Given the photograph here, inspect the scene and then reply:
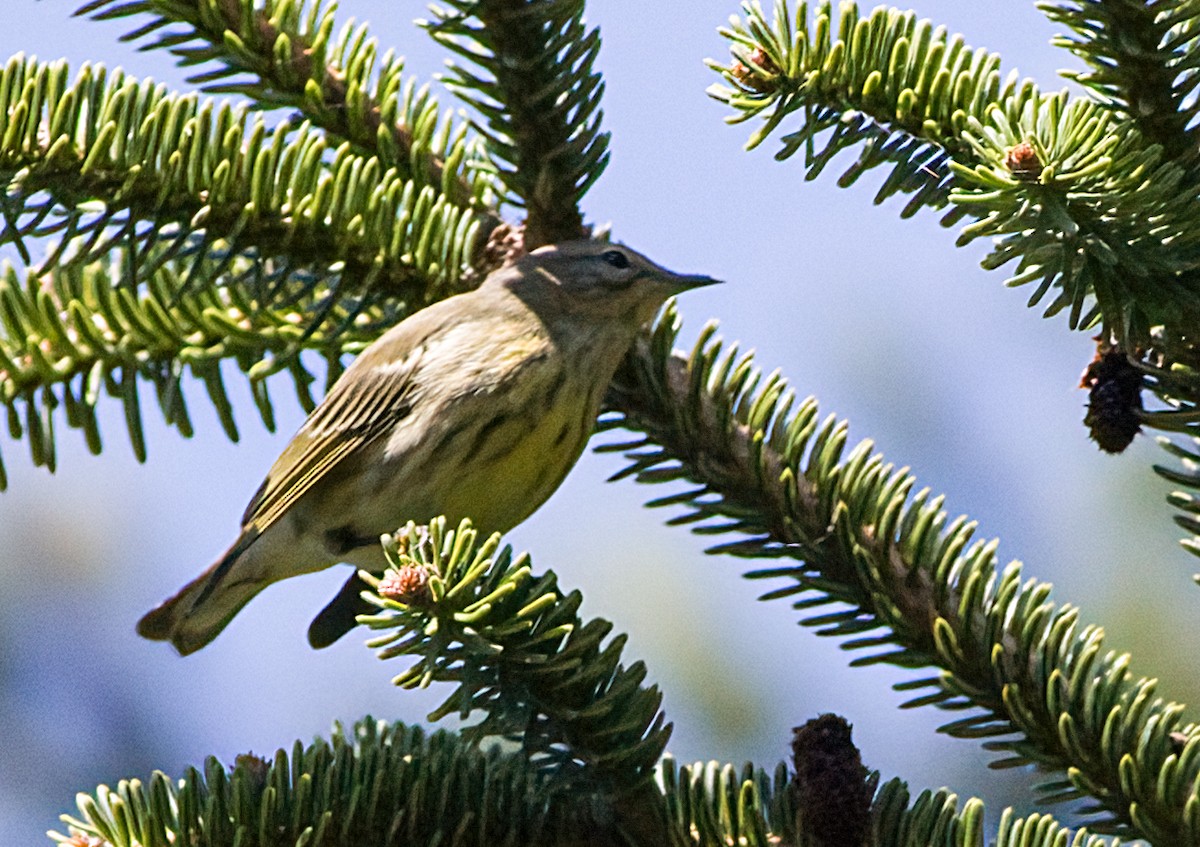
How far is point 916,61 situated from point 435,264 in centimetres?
101

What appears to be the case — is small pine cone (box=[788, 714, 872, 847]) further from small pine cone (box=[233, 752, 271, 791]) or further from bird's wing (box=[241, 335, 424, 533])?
bird's wing (box=[241, 335, 424, 533])

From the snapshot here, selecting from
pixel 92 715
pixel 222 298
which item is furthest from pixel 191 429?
pixel 92 715

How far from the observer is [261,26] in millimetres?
2289

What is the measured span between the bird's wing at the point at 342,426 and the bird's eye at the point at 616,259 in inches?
19.3

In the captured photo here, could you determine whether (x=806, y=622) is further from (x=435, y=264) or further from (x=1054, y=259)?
(x=435, y=264)

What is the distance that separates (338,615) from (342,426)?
18.1 inches

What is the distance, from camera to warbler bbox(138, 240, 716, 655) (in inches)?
114

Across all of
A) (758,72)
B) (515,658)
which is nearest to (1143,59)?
(758,72)

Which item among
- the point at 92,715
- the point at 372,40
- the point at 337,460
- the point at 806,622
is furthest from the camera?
the point at 92,715

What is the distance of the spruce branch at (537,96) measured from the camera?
2164 millimetres

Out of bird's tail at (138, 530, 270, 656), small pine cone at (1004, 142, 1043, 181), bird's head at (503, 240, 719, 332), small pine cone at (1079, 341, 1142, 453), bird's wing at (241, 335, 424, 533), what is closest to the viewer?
small pine cone at (1004, 142, 1043, 181)

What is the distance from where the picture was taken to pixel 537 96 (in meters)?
2.26

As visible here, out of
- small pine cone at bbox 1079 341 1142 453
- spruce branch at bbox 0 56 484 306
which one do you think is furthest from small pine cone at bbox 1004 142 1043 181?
spruce branch at bbox 0 56 484 306

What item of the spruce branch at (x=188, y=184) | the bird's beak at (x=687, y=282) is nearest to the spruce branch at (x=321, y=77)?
the spruce branch at (x=188, y=184)
